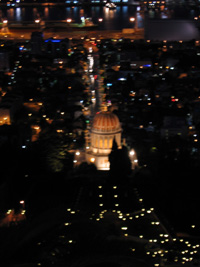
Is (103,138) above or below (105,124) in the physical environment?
Result: below

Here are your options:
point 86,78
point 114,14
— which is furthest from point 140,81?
point 114,14

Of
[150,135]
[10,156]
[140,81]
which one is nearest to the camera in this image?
[10,156]

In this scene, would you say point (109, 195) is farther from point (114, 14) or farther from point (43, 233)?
point (114, 14)

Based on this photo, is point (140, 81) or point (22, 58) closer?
point (140, 81)

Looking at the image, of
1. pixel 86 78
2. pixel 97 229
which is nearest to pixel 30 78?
pixel 86 78

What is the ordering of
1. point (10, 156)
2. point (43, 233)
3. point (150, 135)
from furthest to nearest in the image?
point (150, 135), point (10, 156), point (43, 233)

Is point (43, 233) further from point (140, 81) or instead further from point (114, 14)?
point (114, 14)
